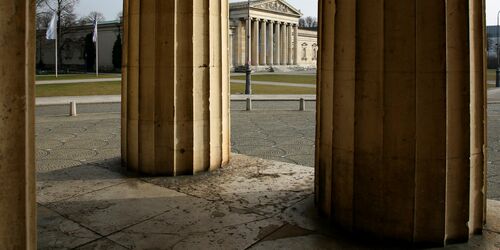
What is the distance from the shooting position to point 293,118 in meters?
15.6

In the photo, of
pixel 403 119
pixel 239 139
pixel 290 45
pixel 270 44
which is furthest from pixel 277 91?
pixel 290 45

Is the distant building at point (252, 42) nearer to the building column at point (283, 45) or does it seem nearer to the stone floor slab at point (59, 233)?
the building column at point (283, 45)

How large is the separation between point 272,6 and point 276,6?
1.45 metres

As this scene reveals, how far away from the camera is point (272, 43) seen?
275 ft

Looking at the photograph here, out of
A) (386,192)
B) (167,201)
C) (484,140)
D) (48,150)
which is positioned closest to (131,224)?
(167,201)

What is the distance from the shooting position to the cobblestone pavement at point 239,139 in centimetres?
838

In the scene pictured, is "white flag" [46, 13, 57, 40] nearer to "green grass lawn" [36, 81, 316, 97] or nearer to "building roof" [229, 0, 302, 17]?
"green grass lawn" [36, 81, 316, 97]

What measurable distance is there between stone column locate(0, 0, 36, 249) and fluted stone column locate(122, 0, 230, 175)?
4225 millimetres

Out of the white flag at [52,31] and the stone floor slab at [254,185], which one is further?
the white flag at [52,31]

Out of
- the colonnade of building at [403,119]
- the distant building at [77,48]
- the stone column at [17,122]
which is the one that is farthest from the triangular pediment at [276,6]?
the stone column at [17,122]

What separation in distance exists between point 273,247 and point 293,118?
457 inches

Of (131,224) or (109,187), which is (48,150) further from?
(131,224)

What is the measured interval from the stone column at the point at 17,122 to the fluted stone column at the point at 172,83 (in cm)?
423

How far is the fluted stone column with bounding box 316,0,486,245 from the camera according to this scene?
417 centimetres
